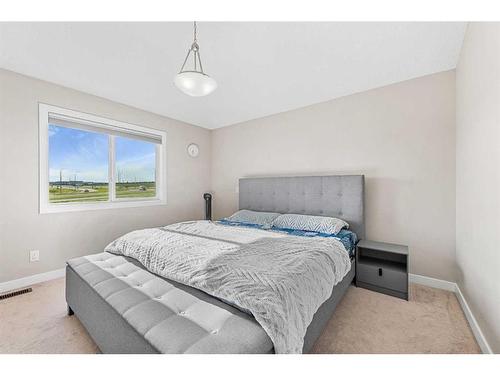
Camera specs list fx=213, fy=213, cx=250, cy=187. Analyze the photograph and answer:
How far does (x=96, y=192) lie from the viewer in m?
2.99

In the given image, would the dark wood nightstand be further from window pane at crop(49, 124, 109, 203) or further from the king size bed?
window pane at crop(49, 124, 109, 203)

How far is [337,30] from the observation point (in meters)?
1.68

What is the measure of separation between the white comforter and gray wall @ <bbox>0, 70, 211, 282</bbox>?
3.66 feet

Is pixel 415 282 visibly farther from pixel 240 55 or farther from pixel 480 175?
pixel 240 55

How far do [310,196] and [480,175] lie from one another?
5.51ft

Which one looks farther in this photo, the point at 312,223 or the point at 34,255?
the point at 312,223

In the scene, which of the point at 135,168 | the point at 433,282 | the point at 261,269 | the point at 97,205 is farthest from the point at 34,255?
the point at 433,282

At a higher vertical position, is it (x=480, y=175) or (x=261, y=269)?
(x=480, y=175)

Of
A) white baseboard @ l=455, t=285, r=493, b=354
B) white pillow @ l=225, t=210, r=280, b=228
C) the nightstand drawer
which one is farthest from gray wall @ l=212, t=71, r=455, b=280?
white pillow @ l=225, t=210, r=280, b=228

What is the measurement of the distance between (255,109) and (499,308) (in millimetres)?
3141

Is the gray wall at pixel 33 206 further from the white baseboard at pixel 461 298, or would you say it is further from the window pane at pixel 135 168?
the white baseboard at pixel 461 298

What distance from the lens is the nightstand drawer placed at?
2.05m
